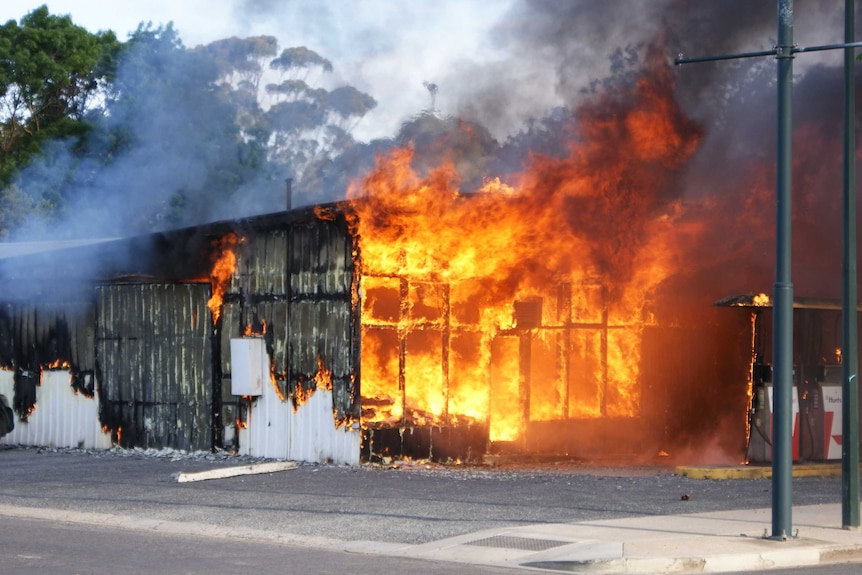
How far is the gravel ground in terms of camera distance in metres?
13.4

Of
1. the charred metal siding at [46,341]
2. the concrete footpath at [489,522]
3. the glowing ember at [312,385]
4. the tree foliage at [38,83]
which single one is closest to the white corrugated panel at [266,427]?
the glowing ember at [312,385]

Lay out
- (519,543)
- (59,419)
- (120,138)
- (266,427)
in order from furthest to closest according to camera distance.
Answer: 1. (120,138)
2. (59,419)
3. (266,427)
4. (519,543)

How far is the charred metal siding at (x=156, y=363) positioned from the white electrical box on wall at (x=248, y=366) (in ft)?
3.85

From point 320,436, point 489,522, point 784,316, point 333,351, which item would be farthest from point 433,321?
point 784,316

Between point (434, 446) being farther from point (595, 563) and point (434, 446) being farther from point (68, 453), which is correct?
point (595, 563)

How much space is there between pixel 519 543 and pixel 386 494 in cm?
402

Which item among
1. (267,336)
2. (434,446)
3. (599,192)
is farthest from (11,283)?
(599,192)

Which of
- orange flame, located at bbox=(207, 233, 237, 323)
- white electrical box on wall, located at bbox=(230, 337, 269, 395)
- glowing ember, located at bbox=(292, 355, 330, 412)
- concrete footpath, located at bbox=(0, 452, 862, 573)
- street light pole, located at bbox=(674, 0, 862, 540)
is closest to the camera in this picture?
concrete footpath, located at bbox=(0, 452, 862, 573)

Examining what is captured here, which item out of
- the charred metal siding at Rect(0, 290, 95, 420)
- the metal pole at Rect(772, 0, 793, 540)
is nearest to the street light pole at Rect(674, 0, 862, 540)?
the metal pole at Rect(772, 0, 793, 540)

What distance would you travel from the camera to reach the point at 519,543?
465 inches

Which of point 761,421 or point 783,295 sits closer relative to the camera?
point 783,295

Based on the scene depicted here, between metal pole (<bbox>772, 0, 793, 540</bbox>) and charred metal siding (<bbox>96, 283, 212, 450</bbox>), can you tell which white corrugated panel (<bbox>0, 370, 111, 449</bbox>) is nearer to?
charred metal siding (<bbox>96, 283, 212, 450</bbox>)

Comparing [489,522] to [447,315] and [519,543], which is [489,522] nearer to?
[519,543]

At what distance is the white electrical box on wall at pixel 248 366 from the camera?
20188mm
